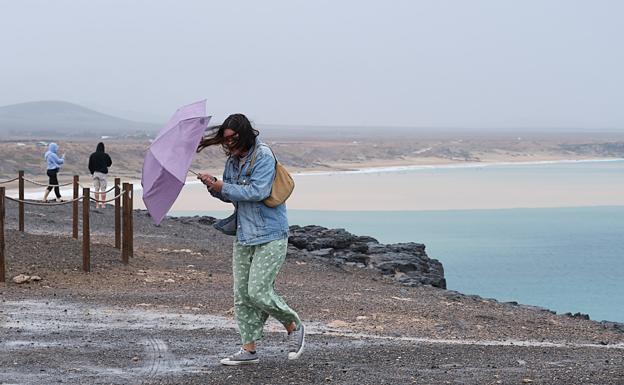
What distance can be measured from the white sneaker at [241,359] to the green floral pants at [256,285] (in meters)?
0.09

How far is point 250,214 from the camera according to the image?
7.67 m

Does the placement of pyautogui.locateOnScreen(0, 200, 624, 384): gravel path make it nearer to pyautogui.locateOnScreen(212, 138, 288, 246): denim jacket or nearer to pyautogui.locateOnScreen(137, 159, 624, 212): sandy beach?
pyautogui.locateOnScreen(212, 138, 288, 246): denim jacket

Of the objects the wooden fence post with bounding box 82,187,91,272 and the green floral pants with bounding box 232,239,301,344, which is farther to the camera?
the wooden fence post with bounding box 82,187,91,272

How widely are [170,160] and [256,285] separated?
102 cm

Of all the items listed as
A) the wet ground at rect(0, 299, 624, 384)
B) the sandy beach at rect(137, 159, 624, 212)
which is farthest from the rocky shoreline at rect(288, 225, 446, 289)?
the sandy beach at rect(137, 159, 624, 212)

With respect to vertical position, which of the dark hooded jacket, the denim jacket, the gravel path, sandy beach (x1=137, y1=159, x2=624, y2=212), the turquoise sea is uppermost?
the denim jacket

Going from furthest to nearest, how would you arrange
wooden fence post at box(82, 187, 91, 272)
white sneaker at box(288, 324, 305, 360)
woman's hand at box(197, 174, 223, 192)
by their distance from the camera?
1. wooden fence post at box(82, 187, 91, 272)
2. white sneaker at box(288, 324, 305, 360)
3. woman's hand at box(197, 174, 223, 192)

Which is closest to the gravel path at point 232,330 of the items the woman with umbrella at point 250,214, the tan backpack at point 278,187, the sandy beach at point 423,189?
the woman with umbrella at point 250,214

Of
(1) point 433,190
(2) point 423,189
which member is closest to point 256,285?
(1) point 433,190

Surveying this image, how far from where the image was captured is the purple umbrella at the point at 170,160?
24.9 feet

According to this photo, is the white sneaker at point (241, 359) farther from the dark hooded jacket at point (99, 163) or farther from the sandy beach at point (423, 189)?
the sandy beach at point (423, 189)

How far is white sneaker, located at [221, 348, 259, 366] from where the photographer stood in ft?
25.6

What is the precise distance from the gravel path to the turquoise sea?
5.65 metres

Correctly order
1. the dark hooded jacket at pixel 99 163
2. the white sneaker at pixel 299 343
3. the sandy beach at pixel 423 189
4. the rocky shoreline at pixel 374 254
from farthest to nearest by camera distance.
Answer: the sandy beach at pixel 423 189, the dark hooded jacket at pixel 99 163, the rocky shoreline at pixel 374 254, the white sneaker at pixel 299 343
